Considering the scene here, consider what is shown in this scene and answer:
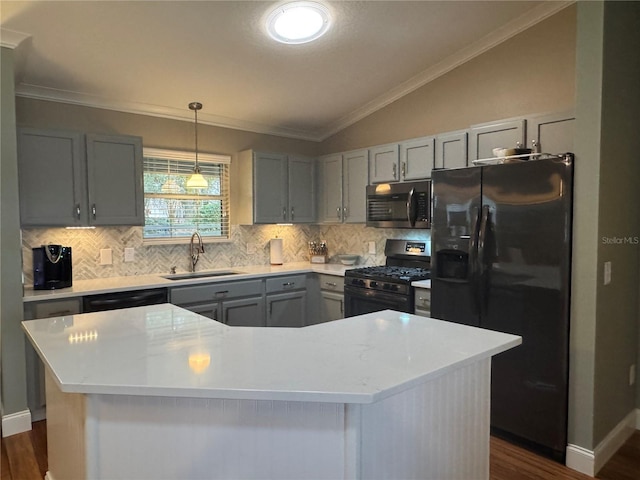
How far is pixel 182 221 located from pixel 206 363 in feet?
10.2

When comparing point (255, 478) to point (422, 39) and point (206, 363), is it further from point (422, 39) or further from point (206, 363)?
point (422, 39)

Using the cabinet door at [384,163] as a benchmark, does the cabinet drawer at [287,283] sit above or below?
below

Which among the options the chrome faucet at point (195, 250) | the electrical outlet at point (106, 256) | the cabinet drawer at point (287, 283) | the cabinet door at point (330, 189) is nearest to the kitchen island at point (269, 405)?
the electrical outlet at point (106, 256)

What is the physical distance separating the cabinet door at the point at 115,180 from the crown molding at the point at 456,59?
88.3 inches

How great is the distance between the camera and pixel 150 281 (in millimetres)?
3570

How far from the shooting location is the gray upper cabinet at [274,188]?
439 centimetres

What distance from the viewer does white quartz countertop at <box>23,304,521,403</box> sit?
122 cm

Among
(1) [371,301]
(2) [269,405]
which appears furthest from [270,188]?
(2) [269,405]

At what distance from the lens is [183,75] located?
3463 mm

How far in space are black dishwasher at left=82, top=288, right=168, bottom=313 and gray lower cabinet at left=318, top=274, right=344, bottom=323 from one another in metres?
1.59

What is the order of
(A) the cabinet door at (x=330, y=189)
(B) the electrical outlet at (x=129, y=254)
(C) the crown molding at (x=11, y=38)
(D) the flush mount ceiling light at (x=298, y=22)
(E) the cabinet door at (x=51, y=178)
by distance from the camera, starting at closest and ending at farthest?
(C) the crown molding at (x=11, y=38)
(D) the flush mount ceiling light at (x=298, y=22)
(E) the cabinet door at (x=51, y=178)
(B) the electrical outlet at (x=129, y=254)
(A) the cabinet door at (x=330, y=189)

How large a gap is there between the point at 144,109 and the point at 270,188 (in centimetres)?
138

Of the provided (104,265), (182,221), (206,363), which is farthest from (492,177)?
(104,265)

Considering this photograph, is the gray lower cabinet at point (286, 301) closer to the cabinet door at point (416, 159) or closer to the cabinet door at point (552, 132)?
the cabinet door at point (416, 159)
